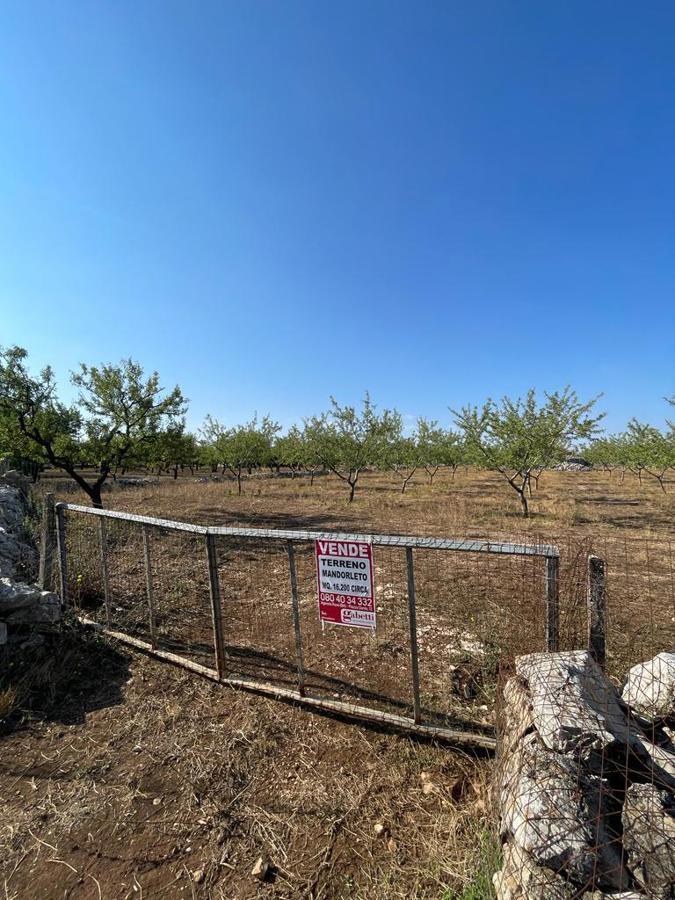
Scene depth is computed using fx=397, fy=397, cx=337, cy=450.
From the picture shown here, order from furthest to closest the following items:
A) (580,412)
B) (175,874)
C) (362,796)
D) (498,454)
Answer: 1. (498,454)
2. (580,412)
3. (362,796)
4. (175,874)

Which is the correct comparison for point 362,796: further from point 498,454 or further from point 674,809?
point 498,454

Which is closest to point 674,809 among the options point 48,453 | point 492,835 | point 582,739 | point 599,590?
point 582,739

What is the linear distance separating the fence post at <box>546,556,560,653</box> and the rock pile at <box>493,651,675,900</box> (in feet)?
0.63

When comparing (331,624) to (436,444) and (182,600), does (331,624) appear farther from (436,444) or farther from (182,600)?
(436,444)

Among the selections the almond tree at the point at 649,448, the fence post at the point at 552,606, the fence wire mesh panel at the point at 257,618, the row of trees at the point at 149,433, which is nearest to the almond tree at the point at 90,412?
the row of trees at the point at 149,433

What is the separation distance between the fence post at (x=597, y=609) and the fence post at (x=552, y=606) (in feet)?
0.75

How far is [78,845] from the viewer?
2.45 m

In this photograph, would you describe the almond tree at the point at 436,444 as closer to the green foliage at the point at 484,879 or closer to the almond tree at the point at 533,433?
the almond tree at the point at 533,433

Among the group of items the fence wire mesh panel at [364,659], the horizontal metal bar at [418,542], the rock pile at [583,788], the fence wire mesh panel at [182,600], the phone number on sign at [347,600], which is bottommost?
the fence wire mesh panel at [364,659]

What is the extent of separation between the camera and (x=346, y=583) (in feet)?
11.1

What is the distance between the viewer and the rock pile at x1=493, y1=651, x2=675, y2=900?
171 cm

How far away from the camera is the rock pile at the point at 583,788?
1712mm

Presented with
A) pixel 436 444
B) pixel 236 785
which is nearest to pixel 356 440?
pixel 436 444

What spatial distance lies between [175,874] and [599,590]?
3.14m
